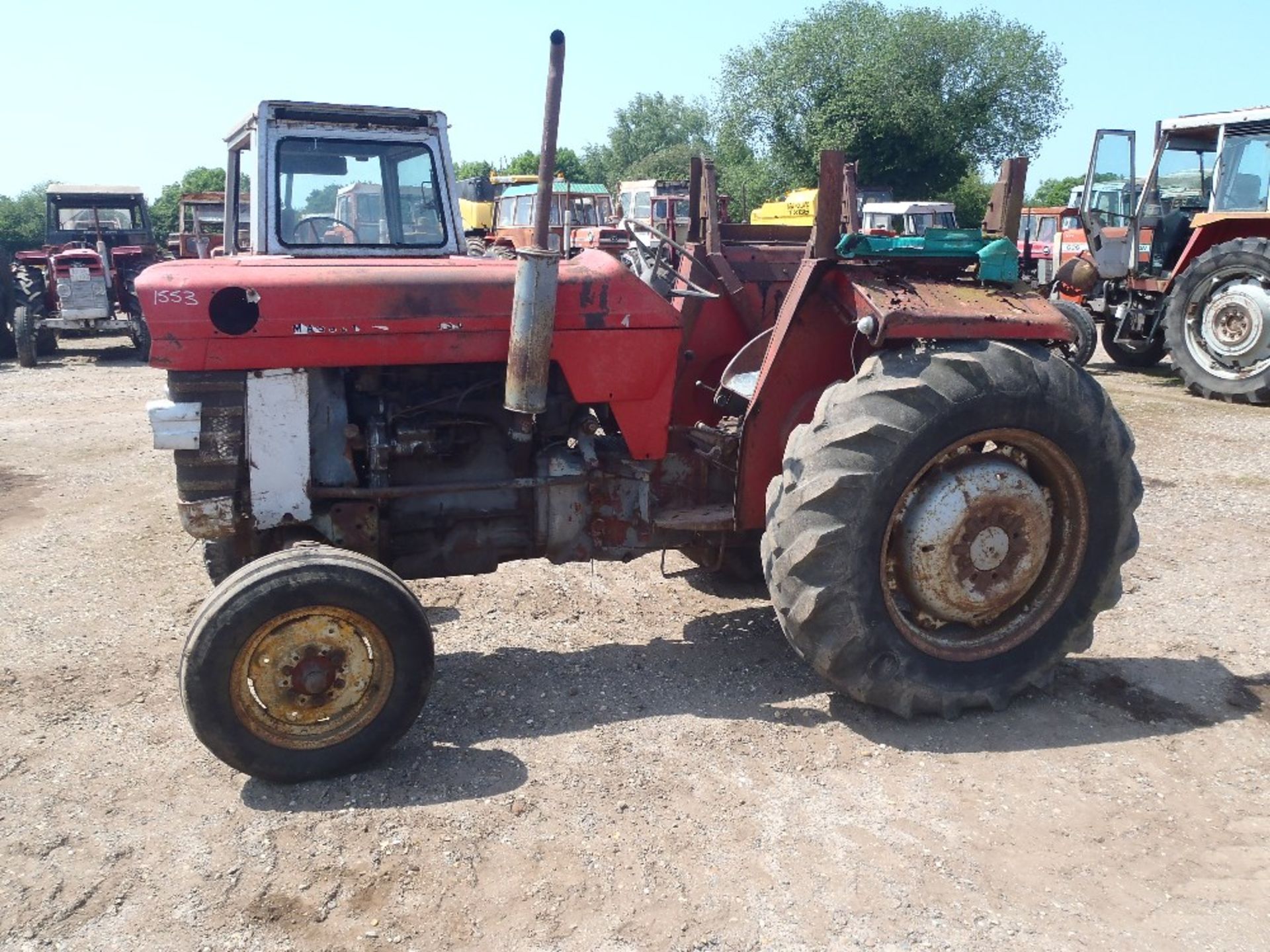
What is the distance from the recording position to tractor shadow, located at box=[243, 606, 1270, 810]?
3439 mm

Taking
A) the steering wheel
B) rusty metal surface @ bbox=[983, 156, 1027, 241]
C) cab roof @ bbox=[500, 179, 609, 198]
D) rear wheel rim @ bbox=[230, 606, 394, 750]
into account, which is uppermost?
cab roof @ bbox=[500, 179, 609, 198]

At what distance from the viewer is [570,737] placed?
3727mm

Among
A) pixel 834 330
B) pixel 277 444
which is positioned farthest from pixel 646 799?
pixel 834 330

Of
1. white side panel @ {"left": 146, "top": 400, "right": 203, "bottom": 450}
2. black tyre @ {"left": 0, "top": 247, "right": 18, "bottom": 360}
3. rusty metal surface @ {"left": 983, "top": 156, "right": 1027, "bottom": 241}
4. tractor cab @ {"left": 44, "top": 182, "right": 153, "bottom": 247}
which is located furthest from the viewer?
tractor cab @ {"left": 44, "top": 182, "right": 153, "bottom": 247}

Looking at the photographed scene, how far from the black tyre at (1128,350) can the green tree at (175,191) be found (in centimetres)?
3062

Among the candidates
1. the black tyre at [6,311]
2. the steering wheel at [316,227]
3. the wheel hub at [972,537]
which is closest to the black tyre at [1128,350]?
the wheel hub at [972,537]

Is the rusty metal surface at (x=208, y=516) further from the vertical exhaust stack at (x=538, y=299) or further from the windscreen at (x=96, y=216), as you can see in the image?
the windscreen at (x=96, y=216)

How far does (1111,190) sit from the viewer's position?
12.9 meters

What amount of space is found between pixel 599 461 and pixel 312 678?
1426mm

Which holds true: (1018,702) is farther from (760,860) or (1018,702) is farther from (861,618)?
(760,860)

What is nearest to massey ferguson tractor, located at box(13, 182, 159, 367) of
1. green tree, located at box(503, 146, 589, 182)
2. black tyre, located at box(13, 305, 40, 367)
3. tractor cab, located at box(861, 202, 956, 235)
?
black tyre, located at box(13, 305, 40, 367)

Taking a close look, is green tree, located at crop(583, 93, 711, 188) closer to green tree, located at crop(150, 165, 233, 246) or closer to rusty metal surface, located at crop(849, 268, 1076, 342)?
green tree, located at crop(150, 165, 233, 246)

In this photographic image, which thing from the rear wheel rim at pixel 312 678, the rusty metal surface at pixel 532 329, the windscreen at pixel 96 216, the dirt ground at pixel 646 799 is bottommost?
the dirt ground at pixel 646 799

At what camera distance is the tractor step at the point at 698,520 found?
4215mm
